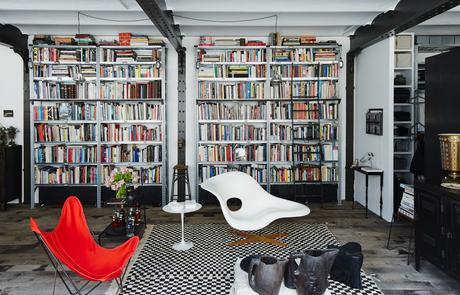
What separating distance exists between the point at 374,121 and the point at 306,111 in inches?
44.9

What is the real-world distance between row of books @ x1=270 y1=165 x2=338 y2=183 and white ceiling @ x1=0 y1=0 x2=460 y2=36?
234cm

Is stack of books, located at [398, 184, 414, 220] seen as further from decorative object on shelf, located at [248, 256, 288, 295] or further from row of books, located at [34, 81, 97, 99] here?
row of books, located at [34, 81, 97, 99]

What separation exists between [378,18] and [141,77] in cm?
378

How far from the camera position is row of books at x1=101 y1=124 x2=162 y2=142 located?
271 inches

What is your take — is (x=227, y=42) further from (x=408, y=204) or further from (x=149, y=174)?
(x=408, y=204)

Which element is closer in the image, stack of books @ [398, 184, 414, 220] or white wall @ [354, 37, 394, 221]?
stack of books @ [398, 184, 414, 220]

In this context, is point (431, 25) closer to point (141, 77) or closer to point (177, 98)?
point (177, 98)

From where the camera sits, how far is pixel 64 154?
6.88 m

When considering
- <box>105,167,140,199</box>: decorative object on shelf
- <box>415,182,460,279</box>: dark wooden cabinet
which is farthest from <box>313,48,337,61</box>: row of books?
<box>105,167,140,199</box>: decorative object on shelf

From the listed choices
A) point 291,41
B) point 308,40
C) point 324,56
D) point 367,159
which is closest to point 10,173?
point 291,41

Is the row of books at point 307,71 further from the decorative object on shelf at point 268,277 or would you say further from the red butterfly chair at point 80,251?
the decorative object on shelf at point 268,277

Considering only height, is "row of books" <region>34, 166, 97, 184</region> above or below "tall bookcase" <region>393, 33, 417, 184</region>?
below

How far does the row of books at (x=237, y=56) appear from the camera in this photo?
6883 millimetres

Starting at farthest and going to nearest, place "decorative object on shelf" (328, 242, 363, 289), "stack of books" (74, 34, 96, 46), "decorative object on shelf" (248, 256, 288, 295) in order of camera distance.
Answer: "stack of books" (74, 34, 96, 46) < "decorative object on shelf" (328, 242, 363, 289) < "decorative object on shelf" (248, 256, 288, 295)
